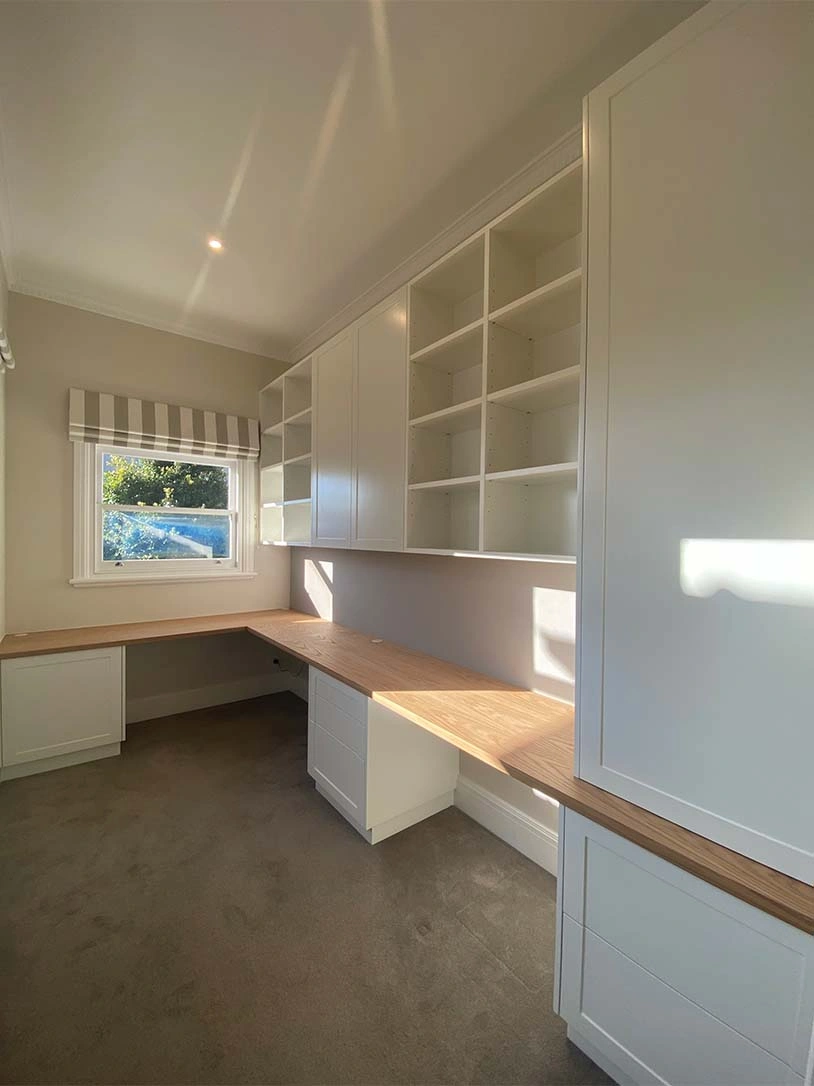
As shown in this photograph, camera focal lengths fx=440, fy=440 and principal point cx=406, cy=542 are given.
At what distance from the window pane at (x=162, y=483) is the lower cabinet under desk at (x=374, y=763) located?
1.95 meters

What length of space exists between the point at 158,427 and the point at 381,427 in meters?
1.90

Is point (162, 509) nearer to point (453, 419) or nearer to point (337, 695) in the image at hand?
point (337, 695)

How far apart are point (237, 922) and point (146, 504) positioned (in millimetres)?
2695

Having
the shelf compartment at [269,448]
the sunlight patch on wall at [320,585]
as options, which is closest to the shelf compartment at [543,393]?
the sunlight patch on wall at [320,585]

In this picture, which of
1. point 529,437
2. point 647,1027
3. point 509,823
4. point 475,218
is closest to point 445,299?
point 475,218

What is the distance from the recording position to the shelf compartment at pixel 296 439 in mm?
3285

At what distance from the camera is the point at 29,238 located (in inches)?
90.4

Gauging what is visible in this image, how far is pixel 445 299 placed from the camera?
2178 millimetres

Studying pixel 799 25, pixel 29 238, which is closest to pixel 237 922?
pixel 799 25

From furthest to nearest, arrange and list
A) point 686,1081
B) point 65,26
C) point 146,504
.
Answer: point 146,504 < point 65,26 < point 686,1081

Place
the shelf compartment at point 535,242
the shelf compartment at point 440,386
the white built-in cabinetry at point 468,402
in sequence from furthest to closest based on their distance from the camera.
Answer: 1. the shelf compartment at point 440,386
2. the white built-in cabinetry at point 468,402
3. the shelf compartment at point 535,242

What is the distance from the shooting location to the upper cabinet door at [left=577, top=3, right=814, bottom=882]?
0.83 m

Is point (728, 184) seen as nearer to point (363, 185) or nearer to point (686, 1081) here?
point (363, 185)

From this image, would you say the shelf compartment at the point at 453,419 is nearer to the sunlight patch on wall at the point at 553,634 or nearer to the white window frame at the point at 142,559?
the sunlight patch on wall at the point at 553,634
